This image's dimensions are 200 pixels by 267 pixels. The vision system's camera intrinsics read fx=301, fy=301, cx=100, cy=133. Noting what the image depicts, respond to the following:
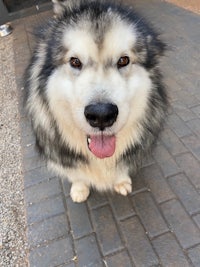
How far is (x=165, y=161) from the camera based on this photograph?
9.50 feet

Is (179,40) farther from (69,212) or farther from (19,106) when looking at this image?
(69,212)

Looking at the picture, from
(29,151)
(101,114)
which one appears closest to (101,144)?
(101,114)

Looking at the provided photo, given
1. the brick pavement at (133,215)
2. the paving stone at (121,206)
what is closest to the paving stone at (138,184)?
the brick pavement at (133,215)

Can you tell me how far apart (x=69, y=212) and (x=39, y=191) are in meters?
0.40

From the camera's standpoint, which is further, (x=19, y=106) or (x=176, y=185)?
(x=19, y=106)

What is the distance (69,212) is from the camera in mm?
2590

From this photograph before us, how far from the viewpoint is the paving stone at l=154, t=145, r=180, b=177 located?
280 centimetres

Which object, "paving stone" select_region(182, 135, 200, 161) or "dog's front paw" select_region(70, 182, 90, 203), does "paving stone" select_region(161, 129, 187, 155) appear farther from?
"dog's front paw" select_region(70, 182, 90, 203)

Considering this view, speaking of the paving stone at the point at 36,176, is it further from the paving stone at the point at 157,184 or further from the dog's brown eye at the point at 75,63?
the dog's brown eye at the point at 75,63

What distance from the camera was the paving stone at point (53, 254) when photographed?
7.53 feet

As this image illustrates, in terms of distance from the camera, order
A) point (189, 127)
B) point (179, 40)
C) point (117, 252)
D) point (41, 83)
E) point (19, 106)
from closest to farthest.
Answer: point (41, 83), point (117, 252), point (189, 127), point (19, 106), point (179, 40)

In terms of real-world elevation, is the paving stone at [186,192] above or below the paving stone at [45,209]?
below

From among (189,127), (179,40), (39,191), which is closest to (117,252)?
(39,191)

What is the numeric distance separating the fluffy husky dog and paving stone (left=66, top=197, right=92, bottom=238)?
47 cm
